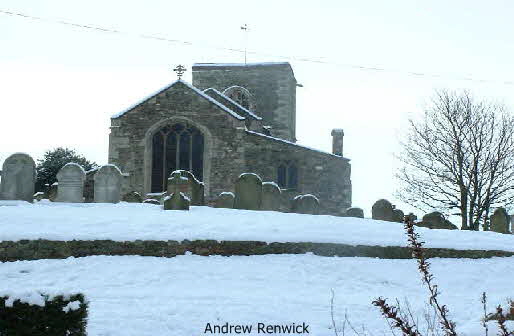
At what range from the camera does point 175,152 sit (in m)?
23.4

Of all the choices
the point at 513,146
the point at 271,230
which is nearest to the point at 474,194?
the point at 513,146

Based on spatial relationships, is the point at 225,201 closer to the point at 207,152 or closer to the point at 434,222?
the point at 434,222

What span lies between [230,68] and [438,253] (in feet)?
86.8

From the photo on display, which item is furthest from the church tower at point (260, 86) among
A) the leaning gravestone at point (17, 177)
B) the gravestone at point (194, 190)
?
the leaning gravestone at point (17, 177)

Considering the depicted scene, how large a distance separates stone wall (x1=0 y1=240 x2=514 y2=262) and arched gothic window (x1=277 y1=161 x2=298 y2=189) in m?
13.5

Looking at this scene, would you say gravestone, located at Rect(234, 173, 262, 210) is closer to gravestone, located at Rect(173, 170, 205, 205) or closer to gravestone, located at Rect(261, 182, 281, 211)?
gravestone, located at Rect(261, 182, 281, 211)

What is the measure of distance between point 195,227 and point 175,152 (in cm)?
1315

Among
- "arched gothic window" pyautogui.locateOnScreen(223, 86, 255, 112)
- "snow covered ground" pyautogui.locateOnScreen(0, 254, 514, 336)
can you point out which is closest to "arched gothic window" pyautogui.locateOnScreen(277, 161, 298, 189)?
"arched gothic window" pyautogui.locateOnScreen(223, 86, 255, 112)

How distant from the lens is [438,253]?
11.3 meters

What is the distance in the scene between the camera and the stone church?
2286 centimetres

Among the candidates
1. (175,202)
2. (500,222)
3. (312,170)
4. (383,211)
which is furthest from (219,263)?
(312,170)

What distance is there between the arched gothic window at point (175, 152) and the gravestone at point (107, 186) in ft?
29.7

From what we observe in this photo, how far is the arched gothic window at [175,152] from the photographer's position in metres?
23.1

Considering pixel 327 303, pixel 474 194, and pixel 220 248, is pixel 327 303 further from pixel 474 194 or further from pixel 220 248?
pixel 474 194
